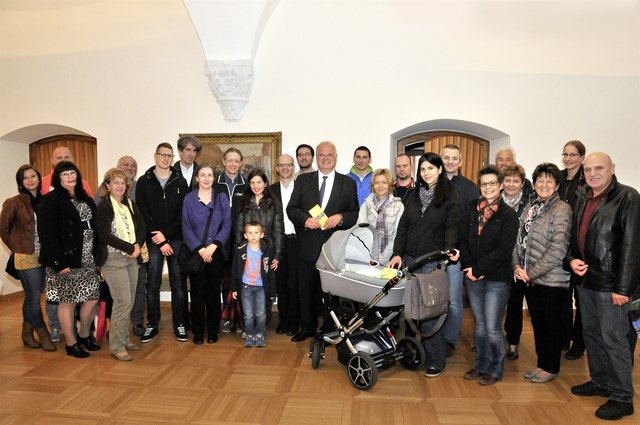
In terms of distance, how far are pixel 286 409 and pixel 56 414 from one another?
1.52 m

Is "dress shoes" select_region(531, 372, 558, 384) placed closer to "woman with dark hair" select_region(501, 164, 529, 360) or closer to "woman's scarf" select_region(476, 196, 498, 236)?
"woman with dark hair" select_region(501, 164, 529, 360)

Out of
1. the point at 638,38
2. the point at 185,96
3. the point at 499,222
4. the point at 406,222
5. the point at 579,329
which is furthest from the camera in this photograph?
the point at 185,96

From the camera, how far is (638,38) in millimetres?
5211

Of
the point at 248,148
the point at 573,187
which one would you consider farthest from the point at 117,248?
the point at 573,187

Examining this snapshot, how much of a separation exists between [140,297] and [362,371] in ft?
7.91

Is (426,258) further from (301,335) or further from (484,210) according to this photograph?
(301,335)

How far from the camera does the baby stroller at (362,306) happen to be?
125 inches

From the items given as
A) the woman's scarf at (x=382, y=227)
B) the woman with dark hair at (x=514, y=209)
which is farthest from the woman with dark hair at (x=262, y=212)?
the woman with dark hair at (x=514, y=209)

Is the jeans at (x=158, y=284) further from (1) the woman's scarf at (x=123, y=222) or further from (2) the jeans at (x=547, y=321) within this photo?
(2) the jeans at (x=547, y=321)

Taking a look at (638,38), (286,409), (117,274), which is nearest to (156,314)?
(117,274)

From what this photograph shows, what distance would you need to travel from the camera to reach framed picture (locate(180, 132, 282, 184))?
5.73 metres

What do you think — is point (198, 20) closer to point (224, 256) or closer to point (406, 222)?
point (224, 256)

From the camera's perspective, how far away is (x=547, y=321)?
325 centimetres

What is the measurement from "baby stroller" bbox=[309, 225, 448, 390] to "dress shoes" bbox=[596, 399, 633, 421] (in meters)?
1.23
